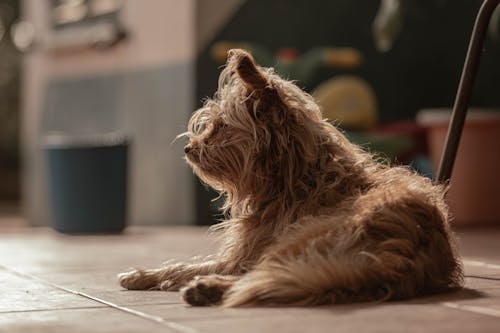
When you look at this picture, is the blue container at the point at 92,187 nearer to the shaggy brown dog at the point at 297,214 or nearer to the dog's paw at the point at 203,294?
the shaggy brown dog at the point at 297,214

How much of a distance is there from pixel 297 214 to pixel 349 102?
6585 millimetres

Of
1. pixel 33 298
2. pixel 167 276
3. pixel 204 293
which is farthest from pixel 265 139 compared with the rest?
pixel 33 298

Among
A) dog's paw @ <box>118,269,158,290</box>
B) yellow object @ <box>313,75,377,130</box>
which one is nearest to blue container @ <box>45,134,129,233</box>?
yellow object @ <box>313,75,377,130</box>

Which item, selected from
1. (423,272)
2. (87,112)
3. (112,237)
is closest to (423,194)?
(423,272)

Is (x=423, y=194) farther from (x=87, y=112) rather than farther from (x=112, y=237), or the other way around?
(x=87, y=112)

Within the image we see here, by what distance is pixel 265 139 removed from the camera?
16.3ft

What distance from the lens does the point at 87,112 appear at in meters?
14.2

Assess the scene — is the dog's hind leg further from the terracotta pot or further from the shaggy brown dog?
the terracotta pot

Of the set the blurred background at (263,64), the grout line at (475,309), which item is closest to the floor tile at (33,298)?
the grout line at (475,309)

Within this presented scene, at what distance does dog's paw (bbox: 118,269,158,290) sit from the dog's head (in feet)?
1.82

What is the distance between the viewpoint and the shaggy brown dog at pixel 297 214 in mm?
4188

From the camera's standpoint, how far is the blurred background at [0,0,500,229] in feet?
35.7

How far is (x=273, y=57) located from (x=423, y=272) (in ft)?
24.8

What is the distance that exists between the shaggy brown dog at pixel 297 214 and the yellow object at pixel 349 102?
238 inches
